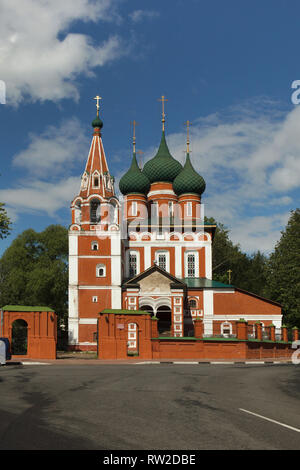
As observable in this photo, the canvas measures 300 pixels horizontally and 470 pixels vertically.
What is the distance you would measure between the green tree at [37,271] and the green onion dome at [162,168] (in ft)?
40.0

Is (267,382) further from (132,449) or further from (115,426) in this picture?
(132,449)

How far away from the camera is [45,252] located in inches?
2030

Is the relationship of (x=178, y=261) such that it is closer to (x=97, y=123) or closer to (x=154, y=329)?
(x=97, y=123)

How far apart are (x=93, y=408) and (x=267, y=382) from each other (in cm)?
694

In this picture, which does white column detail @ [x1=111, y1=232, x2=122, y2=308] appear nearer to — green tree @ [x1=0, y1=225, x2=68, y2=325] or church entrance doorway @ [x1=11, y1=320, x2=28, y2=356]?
church entrance doorway @ [x1=11, y1=320, x2=28, y2=356]

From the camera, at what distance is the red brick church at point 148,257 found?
35.2 meters

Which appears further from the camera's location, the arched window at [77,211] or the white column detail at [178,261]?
the white column detail at [178,261]

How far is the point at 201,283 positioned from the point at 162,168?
1238cm

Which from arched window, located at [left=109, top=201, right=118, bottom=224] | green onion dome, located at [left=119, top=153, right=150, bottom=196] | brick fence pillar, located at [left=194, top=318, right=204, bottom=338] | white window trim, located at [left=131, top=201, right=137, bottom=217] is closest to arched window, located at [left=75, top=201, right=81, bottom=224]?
arched window, located at [left=109, top=201, right=118, bottom=224]

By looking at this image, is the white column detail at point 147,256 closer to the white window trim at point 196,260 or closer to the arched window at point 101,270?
the white window trim at point 196,260

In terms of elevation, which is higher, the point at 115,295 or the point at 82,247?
the point at 82,247

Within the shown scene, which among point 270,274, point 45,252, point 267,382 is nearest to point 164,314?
point 270,274

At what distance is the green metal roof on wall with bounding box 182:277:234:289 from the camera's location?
38250 mm

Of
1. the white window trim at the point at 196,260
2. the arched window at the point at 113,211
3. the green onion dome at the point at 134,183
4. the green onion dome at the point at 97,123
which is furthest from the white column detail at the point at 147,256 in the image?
the green onion dome at the point at 97,123
